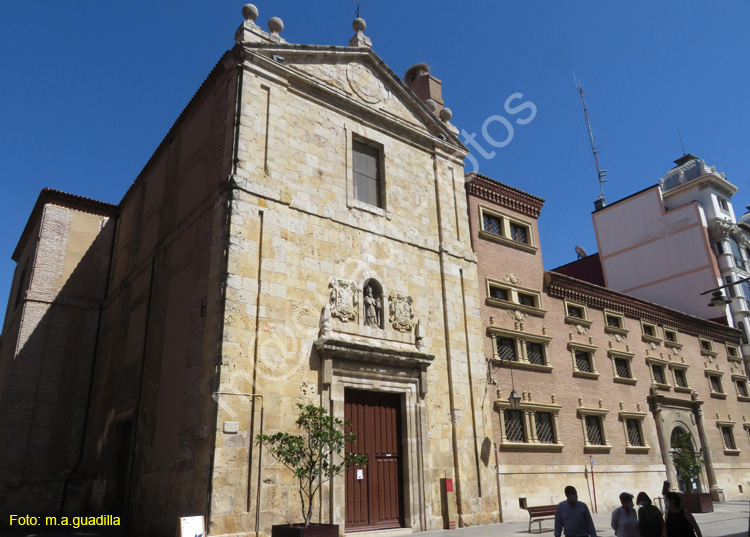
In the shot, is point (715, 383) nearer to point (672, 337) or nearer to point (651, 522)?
point (672, 337)

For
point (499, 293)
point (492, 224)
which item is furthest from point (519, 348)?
point (492, 224)

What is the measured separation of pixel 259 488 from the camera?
1283cm

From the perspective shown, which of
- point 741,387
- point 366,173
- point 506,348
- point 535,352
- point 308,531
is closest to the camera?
point 308,531

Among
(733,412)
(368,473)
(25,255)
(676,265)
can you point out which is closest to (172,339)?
(368,473)

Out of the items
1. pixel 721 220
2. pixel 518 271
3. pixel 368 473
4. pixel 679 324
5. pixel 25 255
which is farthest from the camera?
pixel 721 220

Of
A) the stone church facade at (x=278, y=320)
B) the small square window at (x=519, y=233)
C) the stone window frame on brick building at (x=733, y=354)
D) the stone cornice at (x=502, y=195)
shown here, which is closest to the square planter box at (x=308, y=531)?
the stone church facade at (x=278, y=320)

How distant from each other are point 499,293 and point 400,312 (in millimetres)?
6165

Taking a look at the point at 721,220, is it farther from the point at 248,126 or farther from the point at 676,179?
the point at 248,126

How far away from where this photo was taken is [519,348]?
69.9 ft

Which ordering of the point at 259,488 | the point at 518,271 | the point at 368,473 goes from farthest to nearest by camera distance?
the point at 518,271 → the point at 368,473 → the point at 259,488

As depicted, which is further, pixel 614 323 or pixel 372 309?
pixel 614 323

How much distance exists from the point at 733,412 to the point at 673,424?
766cm

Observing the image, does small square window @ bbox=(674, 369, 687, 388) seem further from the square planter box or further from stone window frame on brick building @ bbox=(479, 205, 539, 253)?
the square planter box

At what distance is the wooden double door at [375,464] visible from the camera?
583 inches
